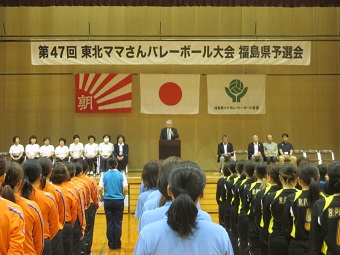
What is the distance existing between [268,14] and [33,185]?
16.7 meters

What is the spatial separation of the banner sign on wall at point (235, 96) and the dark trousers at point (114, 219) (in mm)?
9099

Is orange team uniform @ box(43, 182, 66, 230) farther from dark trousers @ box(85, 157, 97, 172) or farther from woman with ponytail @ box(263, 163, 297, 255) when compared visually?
dark trousers @ box(85, 157, 97, 172)

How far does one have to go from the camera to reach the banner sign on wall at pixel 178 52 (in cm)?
1596

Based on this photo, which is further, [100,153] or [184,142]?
[184,142]

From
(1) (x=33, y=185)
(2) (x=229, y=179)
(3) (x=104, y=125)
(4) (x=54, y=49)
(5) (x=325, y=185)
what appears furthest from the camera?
(3) (x=104, y=125)

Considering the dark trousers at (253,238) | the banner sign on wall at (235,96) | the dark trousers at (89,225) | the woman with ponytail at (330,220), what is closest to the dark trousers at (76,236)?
the dark trousers at (89,225)

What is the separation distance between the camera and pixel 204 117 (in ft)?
65.1

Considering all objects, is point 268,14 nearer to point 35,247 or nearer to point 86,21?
point 86,21

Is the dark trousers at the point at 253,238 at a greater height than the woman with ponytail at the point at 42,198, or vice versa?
the woman with ponytail at the point at 42,198

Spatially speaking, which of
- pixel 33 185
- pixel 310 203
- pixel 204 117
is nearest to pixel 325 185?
pixel 310 203

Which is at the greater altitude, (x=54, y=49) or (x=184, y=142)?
(x=54, y=49)

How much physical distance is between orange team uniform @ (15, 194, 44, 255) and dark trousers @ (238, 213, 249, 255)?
3.95 meters

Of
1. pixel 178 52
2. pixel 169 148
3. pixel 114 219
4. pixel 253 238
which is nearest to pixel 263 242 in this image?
pixel 253 238

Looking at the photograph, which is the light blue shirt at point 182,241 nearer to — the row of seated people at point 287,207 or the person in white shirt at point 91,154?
the row of seated people at point 287,207
